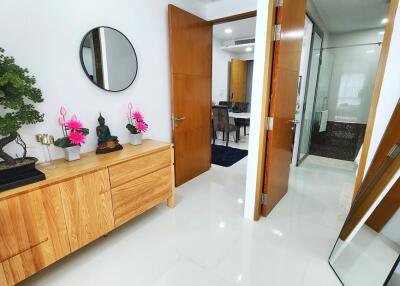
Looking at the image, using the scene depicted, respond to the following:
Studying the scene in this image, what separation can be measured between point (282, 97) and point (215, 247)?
1.51 m

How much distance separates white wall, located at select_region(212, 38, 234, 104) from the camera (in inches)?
228

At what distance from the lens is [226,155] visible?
415 centimetres

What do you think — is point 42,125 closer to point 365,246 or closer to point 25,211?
point 25,211

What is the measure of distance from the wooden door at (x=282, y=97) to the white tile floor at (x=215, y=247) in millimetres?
343

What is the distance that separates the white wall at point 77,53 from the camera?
4.87 ft

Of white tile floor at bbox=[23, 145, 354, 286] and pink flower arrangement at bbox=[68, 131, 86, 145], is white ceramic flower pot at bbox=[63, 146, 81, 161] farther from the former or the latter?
white tile floor at bbox=[23, 145, 354, 286]

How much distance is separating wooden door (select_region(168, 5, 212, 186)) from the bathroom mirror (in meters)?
0.55

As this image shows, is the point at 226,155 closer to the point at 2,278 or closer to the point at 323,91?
the point at 323,91

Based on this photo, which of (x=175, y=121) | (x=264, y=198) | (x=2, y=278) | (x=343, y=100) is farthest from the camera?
(x=343, y=100)

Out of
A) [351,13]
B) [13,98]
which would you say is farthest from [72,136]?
[351,13]

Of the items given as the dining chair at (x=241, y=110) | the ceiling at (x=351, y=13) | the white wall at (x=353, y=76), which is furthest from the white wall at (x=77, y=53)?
the white wall at (x=353, y=76)

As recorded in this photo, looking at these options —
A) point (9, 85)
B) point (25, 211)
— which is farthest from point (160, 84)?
point (25, 211)

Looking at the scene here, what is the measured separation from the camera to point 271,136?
194 centimetres

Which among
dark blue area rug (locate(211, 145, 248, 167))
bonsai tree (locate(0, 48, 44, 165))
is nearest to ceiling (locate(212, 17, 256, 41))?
dark blue area rug (locate(211, 145, 248, 167))
